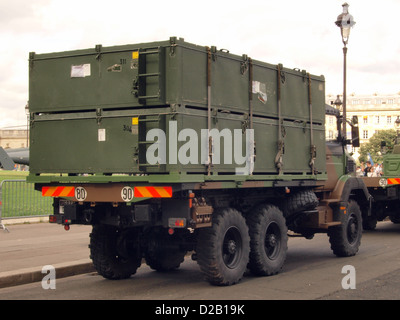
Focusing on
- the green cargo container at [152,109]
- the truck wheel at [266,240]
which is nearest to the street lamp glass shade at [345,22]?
the green cargo container at [152,109]

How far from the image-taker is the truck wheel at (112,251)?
10.3 metres

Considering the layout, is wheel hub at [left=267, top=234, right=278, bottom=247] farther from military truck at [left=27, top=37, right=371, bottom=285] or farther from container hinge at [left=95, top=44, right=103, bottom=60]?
container hinge at [left=95, top=44, right=103, bottom=60]

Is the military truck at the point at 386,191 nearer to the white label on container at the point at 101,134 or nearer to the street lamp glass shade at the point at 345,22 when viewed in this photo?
the street lamp glass shade at the point at 345,22

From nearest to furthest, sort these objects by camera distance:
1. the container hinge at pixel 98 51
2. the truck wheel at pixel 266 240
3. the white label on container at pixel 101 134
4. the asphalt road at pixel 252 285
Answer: the asphalt road at pixel 252 285 < the white label on container at pixel 101 134 < the container hinge at pixel 98 51 < the truck wheel at pixel 266 240

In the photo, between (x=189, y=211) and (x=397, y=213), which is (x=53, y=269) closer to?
(x=189, y=211)

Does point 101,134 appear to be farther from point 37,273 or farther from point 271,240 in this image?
point 271,240

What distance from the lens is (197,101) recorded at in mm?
9188

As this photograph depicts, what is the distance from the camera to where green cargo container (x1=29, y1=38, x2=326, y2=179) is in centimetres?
896

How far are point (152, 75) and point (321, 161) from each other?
4.56 m

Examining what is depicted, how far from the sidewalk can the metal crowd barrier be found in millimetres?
708

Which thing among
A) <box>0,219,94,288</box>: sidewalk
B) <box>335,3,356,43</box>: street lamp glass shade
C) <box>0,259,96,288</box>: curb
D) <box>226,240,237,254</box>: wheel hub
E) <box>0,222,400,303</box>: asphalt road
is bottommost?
<box>0,222,400,303</box>: asphalt road

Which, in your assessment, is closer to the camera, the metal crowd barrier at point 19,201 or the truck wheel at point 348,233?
the truck wheel at point 348,233

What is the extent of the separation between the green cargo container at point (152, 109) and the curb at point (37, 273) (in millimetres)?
1573

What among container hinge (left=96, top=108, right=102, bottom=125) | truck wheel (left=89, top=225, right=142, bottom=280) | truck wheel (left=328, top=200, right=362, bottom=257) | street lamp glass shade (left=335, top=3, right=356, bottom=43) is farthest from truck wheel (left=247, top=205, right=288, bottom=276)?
street lamp glass shade (left=335, top=3, right=356, bottom=43)
